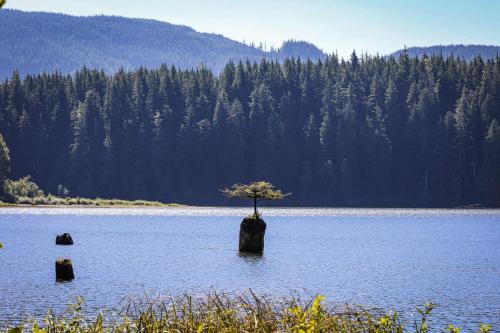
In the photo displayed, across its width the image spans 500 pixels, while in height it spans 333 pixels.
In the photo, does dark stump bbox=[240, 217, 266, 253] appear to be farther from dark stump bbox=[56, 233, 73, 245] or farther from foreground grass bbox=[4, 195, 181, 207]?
foreground grass bbox=[4, 195, 181, 207]

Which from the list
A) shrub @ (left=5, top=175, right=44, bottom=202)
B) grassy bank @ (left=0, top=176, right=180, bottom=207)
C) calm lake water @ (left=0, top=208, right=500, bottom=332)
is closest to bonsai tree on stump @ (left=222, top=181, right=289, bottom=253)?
calm lake water @ (left=0, top=208, right=500, bottom=332)

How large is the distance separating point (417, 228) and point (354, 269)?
47518 mm

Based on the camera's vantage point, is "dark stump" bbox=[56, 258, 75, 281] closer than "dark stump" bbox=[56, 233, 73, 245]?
Yes

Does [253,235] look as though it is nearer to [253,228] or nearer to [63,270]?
[253,228]

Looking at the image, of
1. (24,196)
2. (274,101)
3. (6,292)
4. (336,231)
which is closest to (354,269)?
(6,292)

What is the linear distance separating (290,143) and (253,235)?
126 m

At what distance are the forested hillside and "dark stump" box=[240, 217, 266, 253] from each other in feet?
375

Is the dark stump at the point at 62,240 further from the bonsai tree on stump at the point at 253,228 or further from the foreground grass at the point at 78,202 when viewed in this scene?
the foreground grass at the point at 78,202

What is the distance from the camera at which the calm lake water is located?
122ft

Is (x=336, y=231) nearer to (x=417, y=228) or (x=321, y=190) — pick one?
(x=417, y=228)

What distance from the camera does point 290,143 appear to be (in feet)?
607

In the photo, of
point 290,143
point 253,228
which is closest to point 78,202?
point 290,143

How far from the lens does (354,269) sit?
5138 centimetres

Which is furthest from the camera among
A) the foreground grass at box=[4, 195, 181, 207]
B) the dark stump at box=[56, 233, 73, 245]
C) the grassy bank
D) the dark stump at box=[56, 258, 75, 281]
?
the foreground grass at box=[4, 195, 181, 207]
